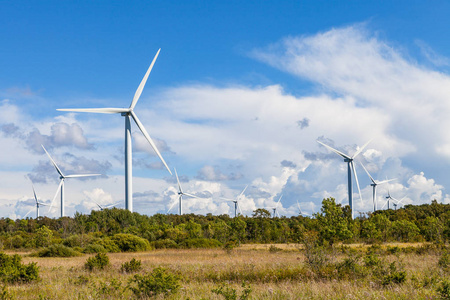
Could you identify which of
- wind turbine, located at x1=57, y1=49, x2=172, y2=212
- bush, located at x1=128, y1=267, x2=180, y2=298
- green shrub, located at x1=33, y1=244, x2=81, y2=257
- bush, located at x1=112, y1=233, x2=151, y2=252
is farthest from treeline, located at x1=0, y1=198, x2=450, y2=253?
bush, located at x1=128, y1=267, x2=180, y2=298

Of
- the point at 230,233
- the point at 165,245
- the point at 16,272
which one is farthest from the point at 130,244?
the point at 16,272

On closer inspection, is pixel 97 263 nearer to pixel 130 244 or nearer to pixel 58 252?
pixel 58 252

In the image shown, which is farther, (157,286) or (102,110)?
(102,110)

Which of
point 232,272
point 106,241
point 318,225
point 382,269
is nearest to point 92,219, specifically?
point 106,241

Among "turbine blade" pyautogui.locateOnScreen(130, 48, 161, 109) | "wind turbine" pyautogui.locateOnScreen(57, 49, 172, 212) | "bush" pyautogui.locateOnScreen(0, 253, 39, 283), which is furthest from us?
"turbine blade" pyautogui.locateOnScreen(130, 48, 161, 109)

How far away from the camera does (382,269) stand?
Result: 16.6m

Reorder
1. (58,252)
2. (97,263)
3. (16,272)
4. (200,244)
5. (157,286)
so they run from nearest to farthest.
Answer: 1. (157,286)
2. (16,272)
3. (97,263)
4. (58,252)
5. (200,244)

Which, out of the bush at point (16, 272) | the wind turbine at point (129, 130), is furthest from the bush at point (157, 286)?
the wind turbine at point (129, 130)

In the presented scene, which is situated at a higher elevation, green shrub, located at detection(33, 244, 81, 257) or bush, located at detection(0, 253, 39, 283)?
bush, located at detection(0, 253, 39, 283)

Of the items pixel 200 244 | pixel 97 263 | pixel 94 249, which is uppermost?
pixel 97 263

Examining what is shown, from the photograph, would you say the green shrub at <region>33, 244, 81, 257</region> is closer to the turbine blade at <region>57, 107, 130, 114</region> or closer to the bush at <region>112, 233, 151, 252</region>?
the bush at <region>112, 233, 151, 252</region>

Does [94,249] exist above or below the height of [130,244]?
below

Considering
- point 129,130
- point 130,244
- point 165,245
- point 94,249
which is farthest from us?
point 129,130

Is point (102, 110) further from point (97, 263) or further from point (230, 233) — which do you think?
point (97, 263)
